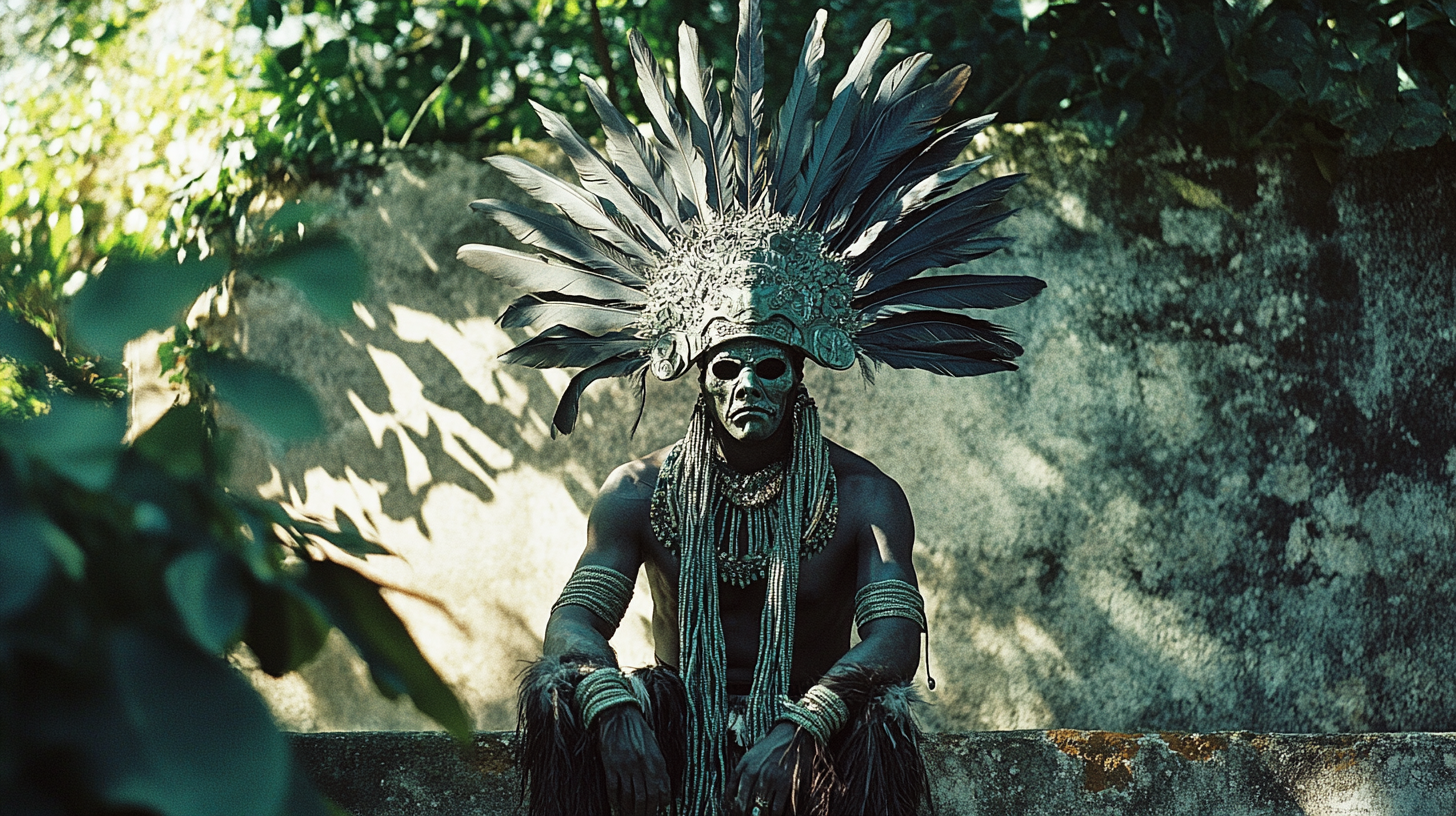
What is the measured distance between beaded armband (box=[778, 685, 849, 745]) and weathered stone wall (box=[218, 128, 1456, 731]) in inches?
69.7

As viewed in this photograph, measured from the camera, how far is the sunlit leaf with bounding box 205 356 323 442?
2.97 feet

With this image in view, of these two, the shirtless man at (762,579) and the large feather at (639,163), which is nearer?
the shirtless man at (762,579)

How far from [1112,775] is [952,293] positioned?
1163 millimetres

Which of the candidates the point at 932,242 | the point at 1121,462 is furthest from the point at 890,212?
the point at 1121,462

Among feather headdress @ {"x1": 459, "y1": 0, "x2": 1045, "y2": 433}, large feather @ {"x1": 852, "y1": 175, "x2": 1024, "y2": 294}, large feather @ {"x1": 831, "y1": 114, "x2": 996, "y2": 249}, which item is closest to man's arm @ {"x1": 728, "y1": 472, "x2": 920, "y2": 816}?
feather headdress @ {"x1": 459, "y1": 0, "x2": 1045, "y2": 433}

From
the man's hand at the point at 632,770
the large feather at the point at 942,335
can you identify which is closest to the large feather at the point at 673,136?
the large feather at the point at 942,335

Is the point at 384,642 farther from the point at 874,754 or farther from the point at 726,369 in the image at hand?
the point at 726,369

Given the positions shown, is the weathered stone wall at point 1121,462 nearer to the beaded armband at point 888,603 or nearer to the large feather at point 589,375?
the large feather at point 589,375

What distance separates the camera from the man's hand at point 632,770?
2510 mm

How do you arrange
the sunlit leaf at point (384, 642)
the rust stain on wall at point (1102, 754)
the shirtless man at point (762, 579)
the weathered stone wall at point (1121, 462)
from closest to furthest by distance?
the sunlit leaf at point (384, 642)
the shirtless man at point (762, 579)
the rust stain on wall at point (1102, 754)
the weathered stone wall at point (1121, 462)

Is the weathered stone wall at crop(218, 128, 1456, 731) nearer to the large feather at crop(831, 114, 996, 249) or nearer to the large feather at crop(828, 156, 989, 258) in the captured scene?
the large feather at crop(831, 114, 996, 249)

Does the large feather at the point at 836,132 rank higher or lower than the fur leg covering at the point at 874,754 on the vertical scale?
higher

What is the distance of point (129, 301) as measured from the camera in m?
0.86

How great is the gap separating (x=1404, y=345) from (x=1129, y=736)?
6.73 feet
